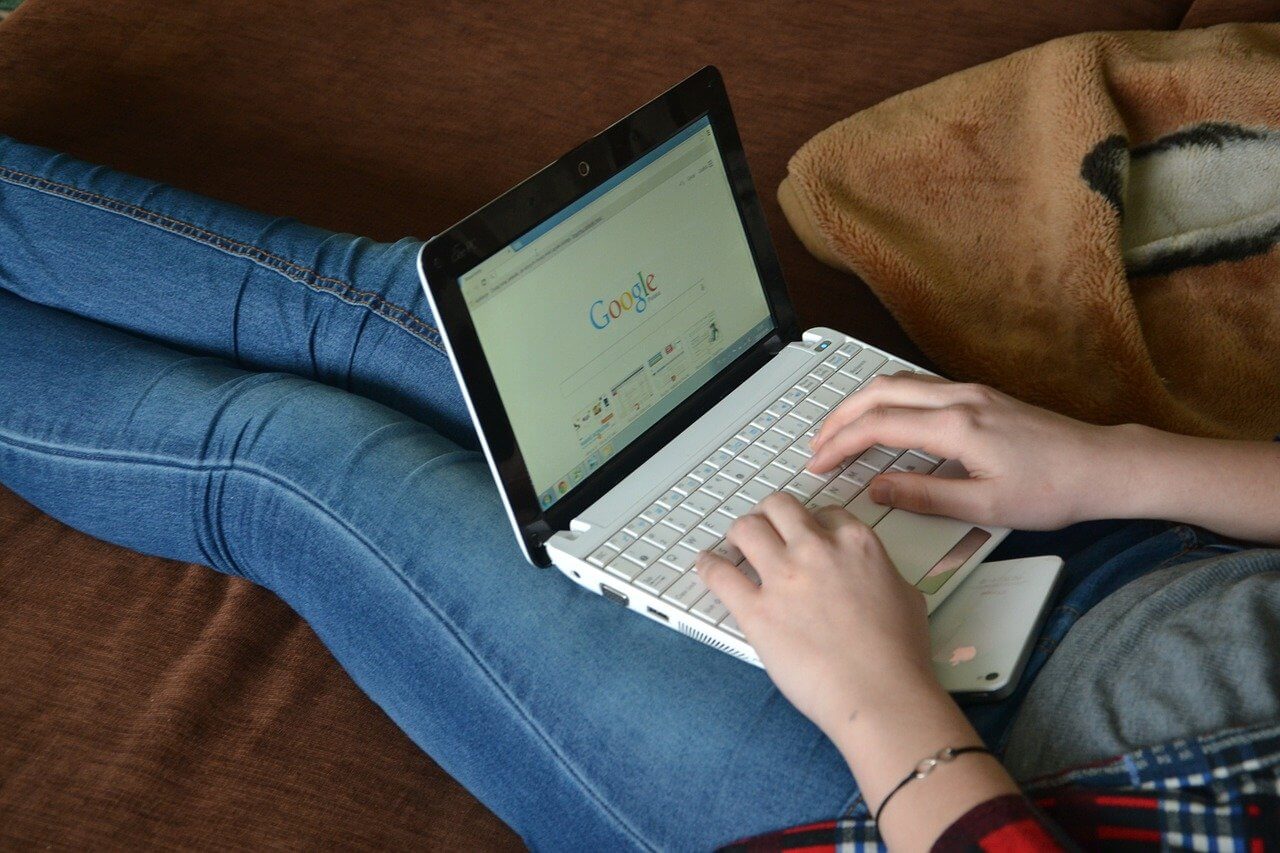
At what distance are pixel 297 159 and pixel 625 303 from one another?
0.67m

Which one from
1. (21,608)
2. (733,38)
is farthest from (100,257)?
(733,38)

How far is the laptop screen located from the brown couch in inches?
10.8

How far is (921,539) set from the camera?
0.83 metres

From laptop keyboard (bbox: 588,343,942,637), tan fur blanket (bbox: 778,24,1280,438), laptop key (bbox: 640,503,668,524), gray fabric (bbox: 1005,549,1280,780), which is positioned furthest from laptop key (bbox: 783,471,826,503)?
tan fur blanket (bbox: 778,24,1280,438)

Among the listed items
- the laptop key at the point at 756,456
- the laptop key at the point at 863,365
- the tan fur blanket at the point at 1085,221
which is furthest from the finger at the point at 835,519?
the tan fur blanket at the point at 1085,221

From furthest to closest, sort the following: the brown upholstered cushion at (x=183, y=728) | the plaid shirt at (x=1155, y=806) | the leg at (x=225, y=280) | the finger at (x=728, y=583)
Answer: the leg at (x=225, y=280)
the brown upholstered cushion at (x=183, y=728)
the finger at (x=728, y=583)
the plaid shirt at (x=1155, y=806)

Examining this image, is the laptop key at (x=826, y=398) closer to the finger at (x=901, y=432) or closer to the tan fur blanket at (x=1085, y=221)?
the finger at (x=901, y=432)

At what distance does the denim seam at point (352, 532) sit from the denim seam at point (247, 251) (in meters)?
0.20

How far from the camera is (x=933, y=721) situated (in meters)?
0.63

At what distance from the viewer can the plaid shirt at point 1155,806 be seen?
0.58m

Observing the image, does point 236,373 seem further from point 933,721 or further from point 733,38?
point 733,38

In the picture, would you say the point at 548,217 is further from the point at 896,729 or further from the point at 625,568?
the point at 896,729

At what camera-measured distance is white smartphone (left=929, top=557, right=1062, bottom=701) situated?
73 centimetres

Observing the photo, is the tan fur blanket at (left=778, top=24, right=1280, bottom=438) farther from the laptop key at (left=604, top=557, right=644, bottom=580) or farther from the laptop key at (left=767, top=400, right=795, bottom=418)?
the laptop key at (left=604, top=557, right=644, bottom=580)
